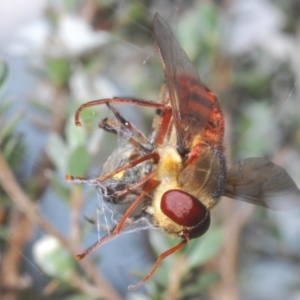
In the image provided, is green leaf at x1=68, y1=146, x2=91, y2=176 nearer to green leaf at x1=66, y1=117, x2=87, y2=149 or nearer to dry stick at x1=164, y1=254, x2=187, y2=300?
green leaf at x1=66, y1=117, x2=87, y2=149

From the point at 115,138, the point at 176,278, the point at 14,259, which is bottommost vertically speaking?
the point at 14,259

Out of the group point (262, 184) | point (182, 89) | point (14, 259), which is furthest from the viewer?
point (14, 259)

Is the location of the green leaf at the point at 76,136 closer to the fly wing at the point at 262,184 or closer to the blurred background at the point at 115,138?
the blurred background at the point at 115,138

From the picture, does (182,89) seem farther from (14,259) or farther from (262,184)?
(14,259)

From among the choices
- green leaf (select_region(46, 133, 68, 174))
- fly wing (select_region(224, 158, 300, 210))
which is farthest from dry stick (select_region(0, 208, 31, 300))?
fly wing (select_region(224, 158, 300, 210))

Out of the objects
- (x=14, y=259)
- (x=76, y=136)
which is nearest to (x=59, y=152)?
(x=76, y=136)
